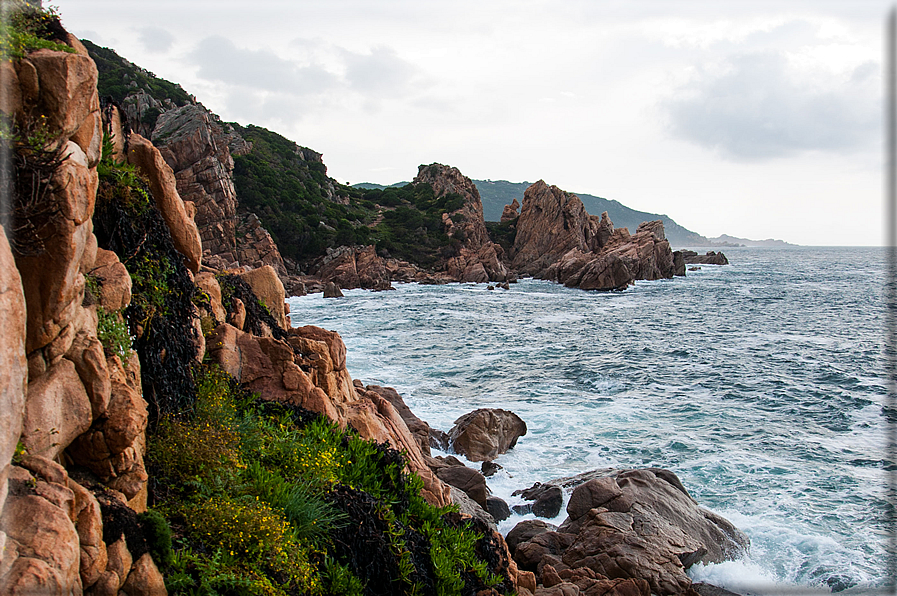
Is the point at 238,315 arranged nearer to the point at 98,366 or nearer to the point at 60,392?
the point at 98,366

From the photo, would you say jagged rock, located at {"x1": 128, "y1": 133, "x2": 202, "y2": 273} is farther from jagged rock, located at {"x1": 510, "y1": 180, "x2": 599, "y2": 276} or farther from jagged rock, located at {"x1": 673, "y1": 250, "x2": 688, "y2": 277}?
jagged rock, located at {"x1": 673, "y1": 250, "x2": 688, "y2": 277}

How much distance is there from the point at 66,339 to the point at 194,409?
8.33 ft

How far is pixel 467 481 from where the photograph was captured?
12242mm

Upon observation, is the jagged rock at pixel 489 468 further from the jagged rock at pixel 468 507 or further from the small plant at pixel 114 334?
the small plant at pixel 114 334

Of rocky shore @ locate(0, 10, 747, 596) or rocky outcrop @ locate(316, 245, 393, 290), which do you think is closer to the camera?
rocky shore @ locate(0, 10, 747, 596)

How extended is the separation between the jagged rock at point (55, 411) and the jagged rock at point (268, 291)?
6637 mm

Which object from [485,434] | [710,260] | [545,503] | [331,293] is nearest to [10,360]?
[545,503]

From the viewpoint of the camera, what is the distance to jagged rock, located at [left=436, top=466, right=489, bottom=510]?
12039 mm

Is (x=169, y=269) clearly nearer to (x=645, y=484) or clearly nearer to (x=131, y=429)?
(x=131, y=429)

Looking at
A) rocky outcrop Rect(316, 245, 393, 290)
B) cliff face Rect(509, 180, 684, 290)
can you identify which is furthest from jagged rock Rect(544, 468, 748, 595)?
cliff face Rect(509, 180, 684, 290)

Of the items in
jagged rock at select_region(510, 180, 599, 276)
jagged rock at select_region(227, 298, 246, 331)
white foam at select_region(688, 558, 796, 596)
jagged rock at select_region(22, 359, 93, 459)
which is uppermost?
jagged rock at select_region(510, 180, 599, 276)

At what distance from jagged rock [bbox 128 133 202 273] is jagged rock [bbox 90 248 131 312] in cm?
225

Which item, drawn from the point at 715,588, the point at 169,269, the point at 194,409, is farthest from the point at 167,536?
the point at 715,588

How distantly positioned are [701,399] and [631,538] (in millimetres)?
12812
